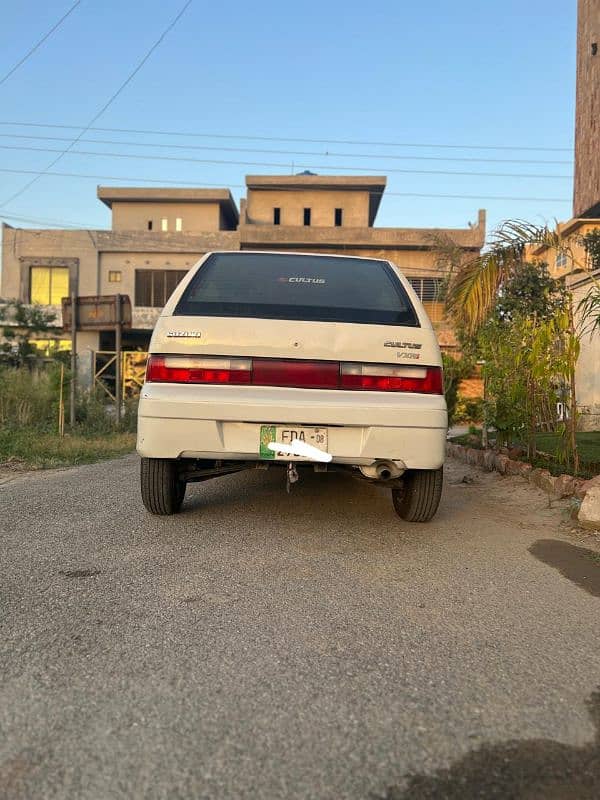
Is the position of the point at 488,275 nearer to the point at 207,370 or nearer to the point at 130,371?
the point at 207,370

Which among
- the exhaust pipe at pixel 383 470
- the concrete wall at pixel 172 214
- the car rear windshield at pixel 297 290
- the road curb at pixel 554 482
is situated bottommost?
the road curb at pixel 554 482

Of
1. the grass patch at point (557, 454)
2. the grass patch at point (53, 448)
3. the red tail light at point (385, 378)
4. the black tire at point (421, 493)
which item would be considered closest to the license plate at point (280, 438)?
the red tail light at point (385, 378)

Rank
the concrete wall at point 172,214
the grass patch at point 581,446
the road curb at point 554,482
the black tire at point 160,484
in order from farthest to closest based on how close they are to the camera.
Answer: the concrete wall at point 172,214, the grass patch at point 581,446, the road curb at point 554,482, the black tire at point 160,484

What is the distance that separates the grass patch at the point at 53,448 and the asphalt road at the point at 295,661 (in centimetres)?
388

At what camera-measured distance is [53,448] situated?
30.2 feet

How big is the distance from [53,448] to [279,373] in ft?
20.3

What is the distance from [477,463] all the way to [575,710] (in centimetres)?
627

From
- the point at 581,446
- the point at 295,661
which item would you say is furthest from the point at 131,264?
the point at 295,661

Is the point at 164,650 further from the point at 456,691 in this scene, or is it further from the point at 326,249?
the point at 326,249

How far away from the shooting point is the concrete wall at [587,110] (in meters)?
12.9

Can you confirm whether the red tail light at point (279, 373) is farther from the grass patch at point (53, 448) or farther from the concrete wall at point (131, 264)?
the concrete wall at point (131, 264)

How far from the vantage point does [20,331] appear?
27.6 m

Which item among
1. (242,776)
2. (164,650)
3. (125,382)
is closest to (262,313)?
(164,650)

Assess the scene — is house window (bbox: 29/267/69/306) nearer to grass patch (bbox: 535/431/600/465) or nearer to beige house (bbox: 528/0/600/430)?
beige house (bbox: 528/0/600/430)
